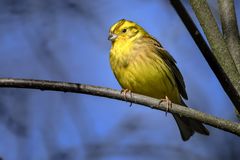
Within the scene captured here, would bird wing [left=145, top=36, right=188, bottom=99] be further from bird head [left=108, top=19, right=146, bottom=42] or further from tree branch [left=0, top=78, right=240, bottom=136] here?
tree branch [left=0, top=78, right=240, bottom=136]

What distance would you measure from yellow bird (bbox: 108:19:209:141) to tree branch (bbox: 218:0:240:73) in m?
1.22

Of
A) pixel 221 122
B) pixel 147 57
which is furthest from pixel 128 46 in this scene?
pixel 221 122

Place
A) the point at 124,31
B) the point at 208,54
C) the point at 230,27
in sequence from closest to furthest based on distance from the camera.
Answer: the point at 208,54, the point at 230,27, the point at 124,31

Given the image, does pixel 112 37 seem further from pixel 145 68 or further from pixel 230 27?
pixel 230 27

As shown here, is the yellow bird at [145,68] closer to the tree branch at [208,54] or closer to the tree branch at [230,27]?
the tree branch at [230,27]

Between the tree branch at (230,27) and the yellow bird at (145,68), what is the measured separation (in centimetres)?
122

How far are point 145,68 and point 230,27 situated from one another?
135 cm

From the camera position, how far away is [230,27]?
11.7ft

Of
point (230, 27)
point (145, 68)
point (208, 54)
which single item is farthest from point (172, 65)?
point (208, 54)

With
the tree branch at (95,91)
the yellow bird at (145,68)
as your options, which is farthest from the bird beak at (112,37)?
the tree branch at (95,91)

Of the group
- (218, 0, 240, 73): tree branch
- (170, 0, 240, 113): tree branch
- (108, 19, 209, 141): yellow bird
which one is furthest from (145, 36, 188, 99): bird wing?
(170, 0, 240, 113): tree branch

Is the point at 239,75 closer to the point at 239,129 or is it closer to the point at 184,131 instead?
the point at 239,129

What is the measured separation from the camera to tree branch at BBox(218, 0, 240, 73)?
344 centimetres

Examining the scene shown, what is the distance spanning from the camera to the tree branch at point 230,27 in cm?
344
